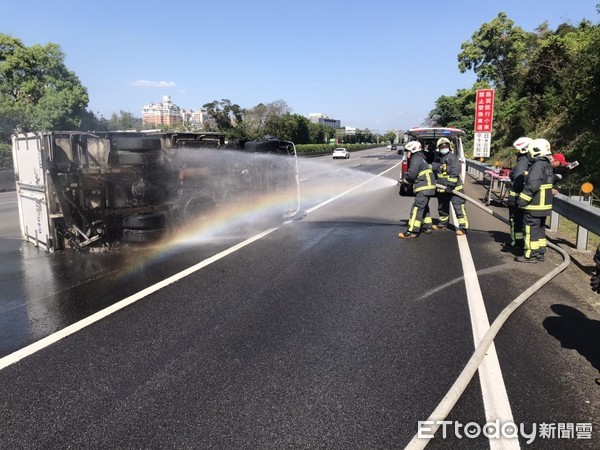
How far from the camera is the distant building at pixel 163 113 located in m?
108

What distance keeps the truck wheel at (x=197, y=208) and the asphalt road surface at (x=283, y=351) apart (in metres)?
1.31

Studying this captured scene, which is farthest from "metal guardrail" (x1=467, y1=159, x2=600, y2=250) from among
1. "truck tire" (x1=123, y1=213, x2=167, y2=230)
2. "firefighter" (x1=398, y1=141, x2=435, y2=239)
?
"truck tire" (x1=123, y1=213, x2=167, y2=230)

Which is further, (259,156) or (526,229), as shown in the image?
(259,156)

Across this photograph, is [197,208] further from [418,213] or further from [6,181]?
[6,181]

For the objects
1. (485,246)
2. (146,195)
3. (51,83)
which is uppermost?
(51,83)

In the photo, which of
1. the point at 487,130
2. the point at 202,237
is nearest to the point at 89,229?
the point at 202,237

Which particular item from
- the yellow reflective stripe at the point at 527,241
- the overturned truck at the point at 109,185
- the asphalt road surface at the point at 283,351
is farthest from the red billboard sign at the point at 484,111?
the overturned truck at the point at 109,185

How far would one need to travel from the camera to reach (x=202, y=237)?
825 centimetres

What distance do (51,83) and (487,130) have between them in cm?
3857

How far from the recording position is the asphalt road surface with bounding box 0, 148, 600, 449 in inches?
Result: 105

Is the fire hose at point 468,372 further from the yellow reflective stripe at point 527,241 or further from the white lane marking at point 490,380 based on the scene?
the yellow reflective stripe at point 527,241

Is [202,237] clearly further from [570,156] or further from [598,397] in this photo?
[570,156]

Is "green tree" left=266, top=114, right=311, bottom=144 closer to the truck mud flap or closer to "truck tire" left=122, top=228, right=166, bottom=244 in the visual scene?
the truck mud flap

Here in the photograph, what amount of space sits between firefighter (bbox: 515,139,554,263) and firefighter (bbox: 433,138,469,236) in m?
2.09
